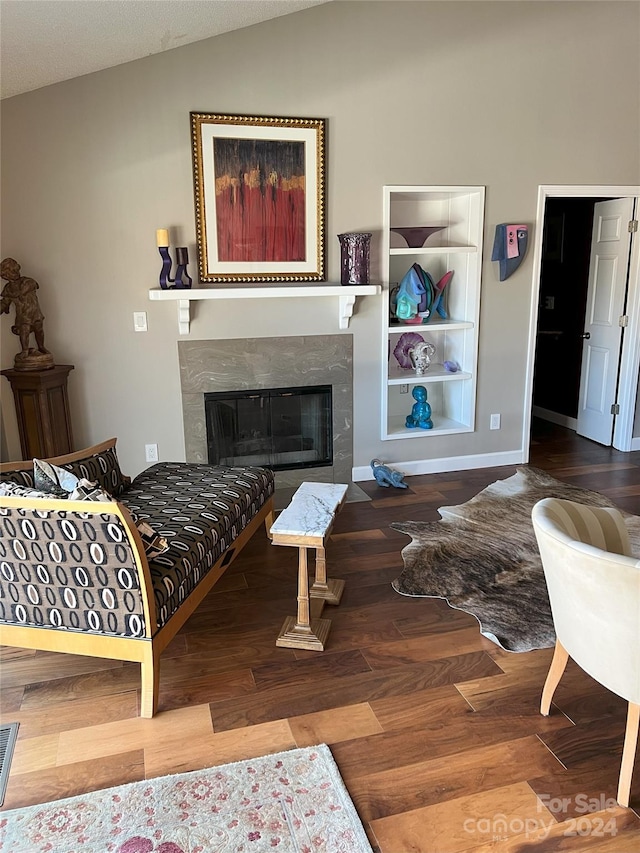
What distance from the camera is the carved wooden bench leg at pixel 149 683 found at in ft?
7.50

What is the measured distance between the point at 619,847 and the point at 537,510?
0.96 metres

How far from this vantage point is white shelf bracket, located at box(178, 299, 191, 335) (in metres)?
4.05

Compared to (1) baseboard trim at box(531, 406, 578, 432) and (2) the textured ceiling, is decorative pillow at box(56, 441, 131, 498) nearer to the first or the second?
(2) the textured ceiling

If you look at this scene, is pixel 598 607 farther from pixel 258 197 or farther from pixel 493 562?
pixel 258 197

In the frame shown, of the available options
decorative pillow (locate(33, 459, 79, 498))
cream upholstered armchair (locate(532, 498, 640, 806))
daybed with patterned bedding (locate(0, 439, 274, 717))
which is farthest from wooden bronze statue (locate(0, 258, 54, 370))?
cream upholstered armchair (locate(532, 498, 640, 806))

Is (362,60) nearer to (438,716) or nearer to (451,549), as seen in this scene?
(451,549)

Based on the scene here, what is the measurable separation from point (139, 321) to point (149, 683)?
2.53 meters

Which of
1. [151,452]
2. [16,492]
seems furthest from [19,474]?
[151,452]

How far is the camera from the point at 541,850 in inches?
68.9

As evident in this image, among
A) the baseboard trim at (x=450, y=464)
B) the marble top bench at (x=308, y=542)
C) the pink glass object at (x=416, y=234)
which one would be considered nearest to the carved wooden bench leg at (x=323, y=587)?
the marble top bench at (x=308, y=542)

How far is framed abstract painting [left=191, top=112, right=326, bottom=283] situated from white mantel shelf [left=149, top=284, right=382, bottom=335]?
0.13m

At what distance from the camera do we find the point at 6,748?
215cm

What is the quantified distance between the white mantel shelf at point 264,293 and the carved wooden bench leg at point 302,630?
2.00m

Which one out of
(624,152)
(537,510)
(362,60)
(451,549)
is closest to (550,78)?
(624,152)
